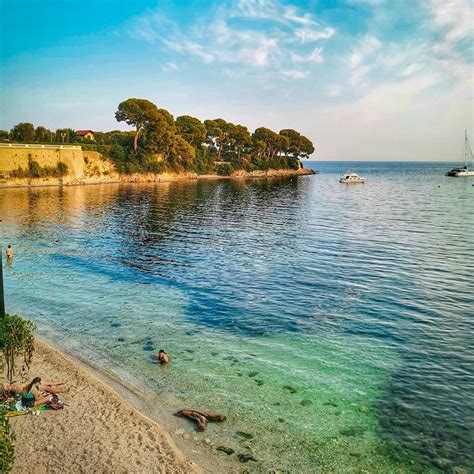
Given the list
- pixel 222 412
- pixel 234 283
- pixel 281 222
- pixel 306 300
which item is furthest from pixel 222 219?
pixel 222 412

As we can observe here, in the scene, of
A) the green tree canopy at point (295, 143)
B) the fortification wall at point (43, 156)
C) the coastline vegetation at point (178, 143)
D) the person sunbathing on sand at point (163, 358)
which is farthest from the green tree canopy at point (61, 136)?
the person sunbathing on sand at point (163, 358)

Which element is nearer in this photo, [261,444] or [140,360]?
[261,444]

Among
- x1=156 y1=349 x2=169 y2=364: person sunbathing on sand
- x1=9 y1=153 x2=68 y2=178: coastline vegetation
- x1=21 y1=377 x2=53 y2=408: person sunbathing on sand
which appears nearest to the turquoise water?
x1=156 y1=349 x2=169 y2=364: person sunbathing on sand

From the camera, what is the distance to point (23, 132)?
101m

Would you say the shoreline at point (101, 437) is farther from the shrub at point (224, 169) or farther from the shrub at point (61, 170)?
the shrub at point (224, 169)

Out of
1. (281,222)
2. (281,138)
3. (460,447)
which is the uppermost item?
(281,138)

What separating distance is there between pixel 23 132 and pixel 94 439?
10727 cm

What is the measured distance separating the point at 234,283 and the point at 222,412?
14497 mm

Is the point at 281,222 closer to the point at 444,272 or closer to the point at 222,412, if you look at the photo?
the point at 444,272

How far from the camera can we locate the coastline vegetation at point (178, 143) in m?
110

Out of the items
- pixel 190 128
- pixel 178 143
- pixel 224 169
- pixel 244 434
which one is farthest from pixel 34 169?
pixel 244 434

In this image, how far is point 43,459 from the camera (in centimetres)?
1031

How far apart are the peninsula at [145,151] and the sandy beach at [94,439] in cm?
8409

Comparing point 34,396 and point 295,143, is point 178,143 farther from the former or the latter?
point 34,396
